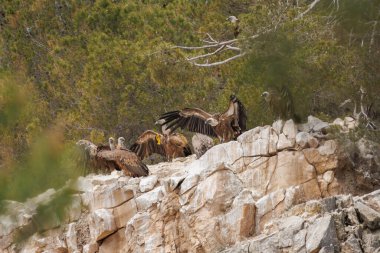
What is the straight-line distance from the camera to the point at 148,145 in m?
19.9

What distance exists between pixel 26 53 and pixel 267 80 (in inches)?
371

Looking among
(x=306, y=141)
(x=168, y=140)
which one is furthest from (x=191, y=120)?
(x=306, y=141)

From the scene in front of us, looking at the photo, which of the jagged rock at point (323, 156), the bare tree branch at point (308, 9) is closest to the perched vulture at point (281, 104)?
the jagged rock at point (323, 156)

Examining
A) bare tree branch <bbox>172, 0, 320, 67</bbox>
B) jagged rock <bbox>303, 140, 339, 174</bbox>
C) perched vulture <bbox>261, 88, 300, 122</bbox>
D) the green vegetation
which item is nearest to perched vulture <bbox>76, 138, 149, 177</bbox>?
the green vegetation

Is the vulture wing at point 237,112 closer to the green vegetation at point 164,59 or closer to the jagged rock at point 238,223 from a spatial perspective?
the green vegetation at point 164,59

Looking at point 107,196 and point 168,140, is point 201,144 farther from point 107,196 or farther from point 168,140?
point 107,196

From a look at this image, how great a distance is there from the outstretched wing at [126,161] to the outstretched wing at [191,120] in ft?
3.96

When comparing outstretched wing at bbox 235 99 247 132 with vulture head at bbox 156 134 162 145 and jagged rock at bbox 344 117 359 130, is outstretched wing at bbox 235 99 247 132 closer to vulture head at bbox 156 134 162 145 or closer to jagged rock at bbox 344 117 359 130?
jagged rock at bbox 344 117 359 130

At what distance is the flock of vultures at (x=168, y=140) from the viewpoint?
17953mm

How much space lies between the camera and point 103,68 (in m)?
22.7

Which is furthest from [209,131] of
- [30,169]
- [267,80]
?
[30,169]

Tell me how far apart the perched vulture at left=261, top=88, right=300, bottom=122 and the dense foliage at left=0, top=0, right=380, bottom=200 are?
0.40 ft

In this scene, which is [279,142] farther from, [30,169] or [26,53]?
[26,53]

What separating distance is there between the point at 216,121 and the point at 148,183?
1.75 metres
